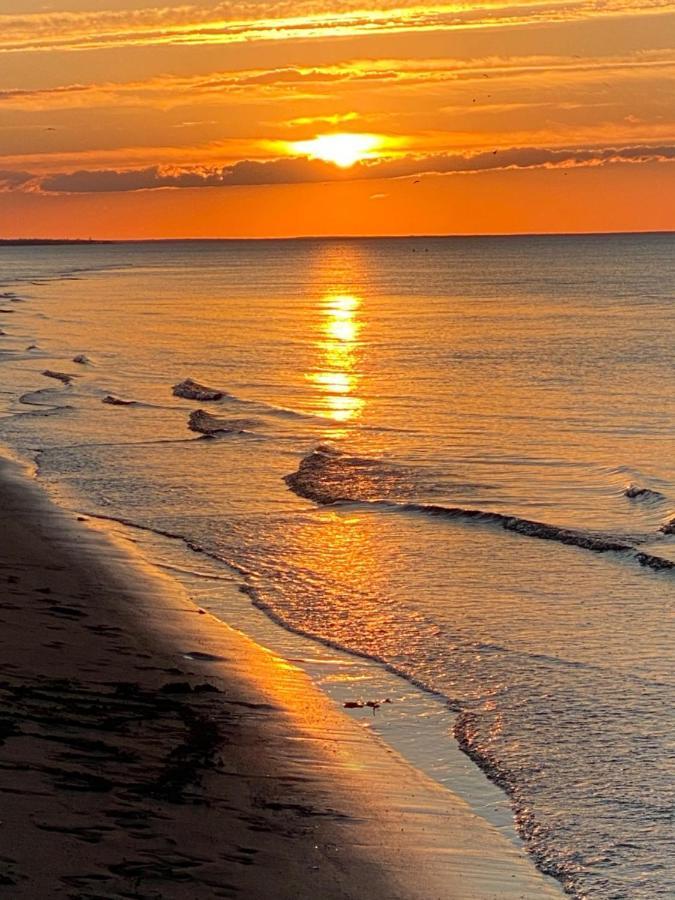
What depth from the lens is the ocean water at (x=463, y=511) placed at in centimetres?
1043

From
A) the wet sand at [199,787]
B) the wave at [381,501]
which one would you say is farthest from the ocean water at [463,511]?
the wet sand at [199,787]

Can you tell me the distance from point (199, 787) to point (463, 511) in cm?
1235

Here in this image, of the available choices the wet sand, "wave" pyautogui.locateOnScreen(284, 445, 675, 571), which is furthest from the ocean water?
the wet sand

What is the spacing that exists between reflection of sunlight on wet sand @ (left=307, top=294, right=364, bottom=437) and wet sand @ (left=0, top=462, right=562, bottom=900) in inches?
750

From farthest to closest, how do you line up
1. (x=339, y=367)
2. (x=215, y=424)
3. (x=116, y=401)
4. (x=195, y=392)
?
(x=339, y=367) < (x=195, y=392) < (x=116, y=401) < (x=215, y=424)

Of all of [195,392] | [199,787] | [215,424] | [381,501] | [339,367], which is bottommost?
[339,367]

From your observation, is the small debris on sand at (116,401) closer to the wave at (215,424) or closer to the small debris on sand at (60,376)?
the wave at (215,424)

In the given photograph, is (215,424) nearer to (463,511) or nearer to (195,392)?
(195,392)

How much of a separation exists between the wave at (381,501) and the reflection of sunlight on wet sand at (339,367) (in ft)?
15.6

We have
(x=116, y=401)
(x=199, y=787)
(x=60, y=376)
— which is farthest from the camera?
(x=60, y=376)

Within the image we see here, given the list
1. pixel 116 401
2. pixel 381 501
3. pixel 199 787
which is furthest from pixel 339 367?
pixel 199 787

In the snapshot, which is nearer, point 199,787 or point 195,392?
point 199,787

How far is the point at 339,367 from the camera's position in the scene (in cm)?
4944

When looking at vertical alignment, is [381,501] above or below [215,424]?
above
